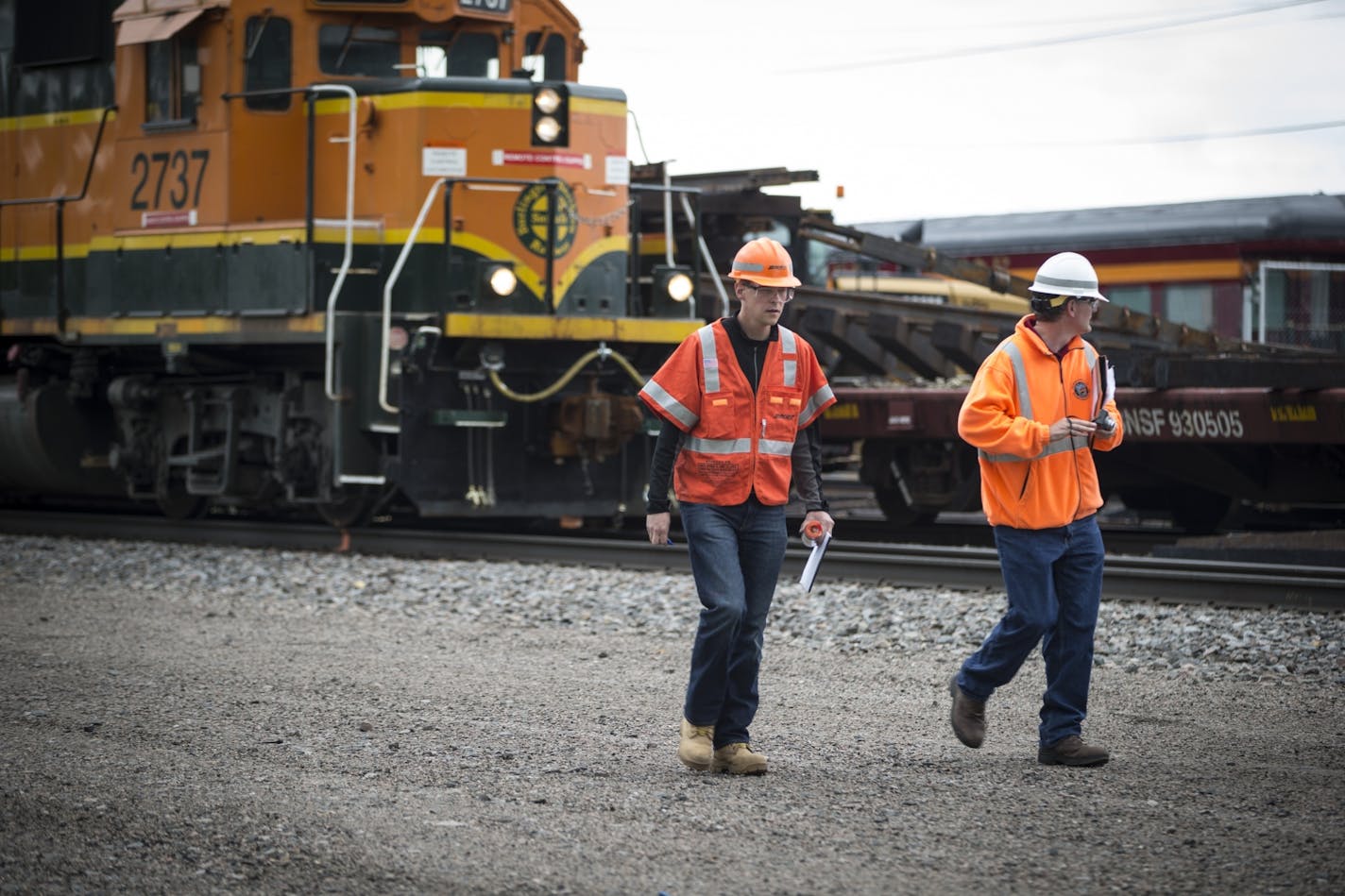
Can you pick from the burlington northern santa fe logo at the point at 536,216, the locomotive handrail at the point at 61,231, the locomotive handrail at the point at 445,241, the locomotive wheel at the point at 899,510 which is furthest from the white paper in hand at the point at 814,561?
the locomotive handrail at the point at 61,231

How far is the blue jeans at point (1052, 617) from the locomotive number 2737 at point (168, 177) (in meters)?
7.78

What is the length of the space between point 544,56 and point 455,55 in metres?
0.72

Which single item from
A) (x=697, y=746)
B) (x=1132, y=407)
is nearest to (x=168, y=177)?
(x=1132, y=407)

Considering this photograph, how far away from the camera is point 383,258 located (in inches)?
437

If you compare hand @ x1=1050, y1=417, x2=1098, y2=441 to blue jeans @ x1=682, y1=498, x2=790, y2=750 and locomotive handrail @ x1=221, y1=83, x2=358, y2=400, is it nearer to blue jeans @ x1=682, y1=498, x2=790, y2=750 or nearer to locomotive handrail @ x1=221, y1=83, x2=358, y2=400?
blue jeans @ x1=682, y1=498, x2=790, y2=750

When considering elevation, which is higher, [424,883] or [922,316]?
[922,316]

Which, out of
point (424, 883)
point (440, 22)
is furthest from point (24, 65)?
point (424, 883)

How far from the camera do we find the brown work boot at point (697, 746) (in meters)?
5.20

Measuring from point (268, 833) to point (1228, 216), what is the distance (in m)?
18.8

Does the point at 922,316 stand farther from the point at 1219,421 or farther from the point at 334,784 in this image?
the point at 334,784

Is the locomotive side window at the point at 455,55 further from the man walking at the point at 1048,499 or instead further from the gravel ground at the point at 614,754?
the man walking at the point at 1048,499

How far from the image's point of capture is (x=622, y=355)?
1113cm

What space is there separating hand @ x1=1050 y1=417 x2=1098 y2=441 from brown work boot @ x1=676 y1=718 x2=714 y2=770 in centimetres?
147

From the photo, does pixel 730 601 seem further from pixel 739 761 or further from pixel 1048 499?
pixel 1048 499
